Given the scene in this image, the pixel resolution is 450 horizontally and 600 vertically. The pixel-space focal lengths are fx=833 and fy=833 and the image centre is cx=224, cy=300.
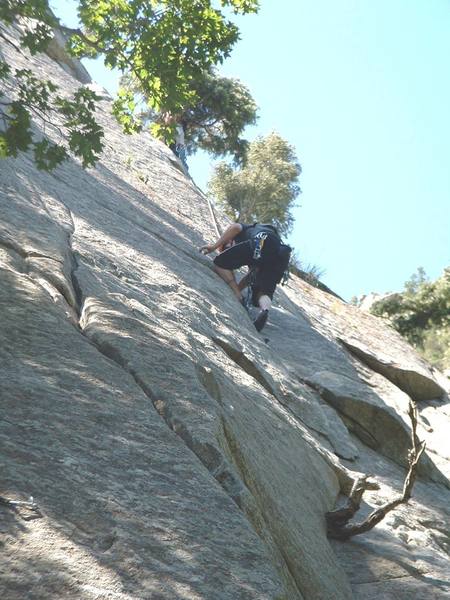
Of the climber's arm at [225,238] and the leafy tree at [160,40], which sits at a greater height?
the leafy tree at [160,40]

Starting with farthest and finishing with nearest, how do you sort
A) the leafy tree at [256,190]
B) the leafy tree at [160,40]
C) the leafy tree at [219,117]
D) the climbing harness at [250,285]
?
1. the leafy tree at [256,190]
2. the leafy tree at [219,117]
3. the climbing harness at [250,285]
4. the leafy tree at [160,40]

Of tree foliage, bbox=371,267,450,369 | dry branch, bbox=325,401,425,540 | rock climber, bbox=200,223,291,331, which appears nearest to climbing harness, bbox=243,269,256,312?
rock climber, bbox=200,223,291,331

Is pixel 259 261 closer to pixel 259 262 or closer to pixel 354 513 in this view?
pixel 259 262

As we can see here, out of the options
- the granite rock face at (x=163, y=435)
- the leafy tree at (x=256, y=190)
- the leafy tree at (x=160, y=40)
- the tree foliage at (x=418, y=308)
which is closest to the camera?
the granite rock face at (x=163, y=435)

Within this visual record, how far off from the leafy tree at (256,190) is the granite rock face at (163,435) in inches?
907

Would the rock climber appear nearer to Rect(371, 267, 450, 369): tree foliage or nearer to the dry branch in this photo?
the dry branch

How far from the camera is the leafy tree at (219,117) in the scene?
2989cm

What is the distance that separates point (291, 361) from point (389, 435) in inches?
59.2

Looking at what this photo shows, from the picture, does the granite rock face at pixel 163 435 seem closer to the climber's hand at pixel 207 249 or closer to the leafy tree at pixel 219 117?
the climber's hand at pixel 207 249

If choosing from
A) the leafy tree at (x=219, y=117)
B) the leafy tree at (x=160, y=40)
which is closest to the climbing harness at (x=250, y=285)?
the leafy tree at (x=160, y=40)

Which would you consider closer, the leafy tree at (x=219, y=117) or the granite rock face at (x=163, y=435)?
the granite rock face at (x=163, y=435)

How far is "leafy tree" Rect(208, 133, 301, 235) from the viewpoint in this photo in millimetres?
32938

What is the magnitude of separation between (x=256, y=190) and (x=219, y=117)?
366 centimetres

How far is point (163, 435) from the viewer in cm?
371
